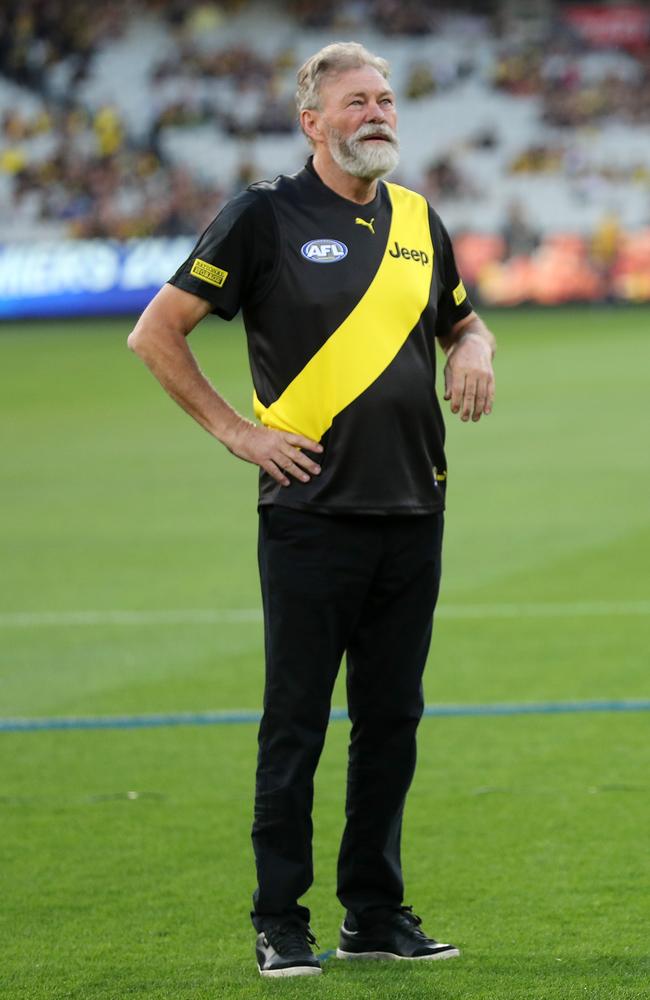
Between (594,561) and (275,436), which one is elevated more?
(275,436)

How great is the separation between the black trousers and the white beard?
846 millimetres

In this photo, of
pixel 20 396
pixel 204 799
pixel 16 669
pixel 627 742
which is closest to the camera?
pixel 204 799

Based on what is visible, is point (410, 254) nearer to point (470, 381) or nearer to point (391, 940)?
point (470, 381)

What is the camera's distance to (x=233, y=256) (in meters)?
4.06

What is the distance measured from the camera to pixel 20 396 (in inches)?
828

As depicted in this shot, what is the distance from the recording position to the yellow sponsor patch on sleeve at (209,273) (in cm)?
406

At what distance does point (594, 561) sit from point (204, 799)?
17.1 ft

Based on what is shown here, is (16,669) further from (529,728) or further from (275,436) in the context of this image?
(275,436)

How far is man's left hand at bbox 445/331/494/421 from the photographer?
4.32m

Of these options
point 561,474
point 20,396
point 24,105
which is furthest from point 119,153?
point 561,474

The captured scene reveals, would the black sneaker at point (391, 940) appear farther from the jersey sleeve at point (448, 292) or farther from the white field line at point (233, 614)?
the white field line at point (233, 614)

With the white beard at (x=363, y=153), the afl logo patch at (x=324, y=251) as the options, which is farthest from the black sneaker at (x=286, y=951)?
the white beard at (x=363, y=153)

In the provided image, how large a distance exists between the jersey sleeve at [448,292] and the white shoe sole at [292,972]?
167 centimetres

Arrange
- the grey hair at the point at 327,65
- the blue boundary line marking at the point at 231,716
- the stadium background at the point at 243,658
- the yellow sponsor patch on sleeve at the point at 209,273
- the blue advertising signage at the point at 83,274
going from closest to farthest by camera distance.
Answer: the yellow sponsor patch on sleeve at the point at 209,273
the grey hair at the point at 327,65
the stadium background at the point at 243,658
the blue boundary line marking at the point at 231,716
the blue advertising signage at the point at 83,274
